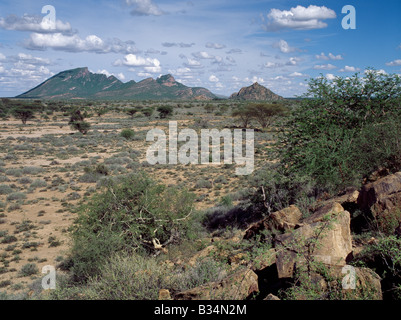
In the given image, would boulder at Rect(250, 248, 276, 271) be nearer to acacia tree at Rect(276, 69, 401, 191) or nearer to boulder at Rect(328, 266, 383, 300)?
boulder at Rect(328, 266, 383, 300)

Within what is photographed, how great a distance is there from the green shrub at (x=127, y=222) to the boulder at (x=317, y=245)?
174 inches

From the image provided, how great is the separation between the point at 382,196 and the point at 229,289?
390 cm

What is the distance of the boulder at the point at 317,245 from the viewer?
416 centimetres

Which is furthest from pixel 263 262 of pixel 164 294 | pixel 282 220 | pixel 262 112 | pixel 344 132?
pixel 262 112

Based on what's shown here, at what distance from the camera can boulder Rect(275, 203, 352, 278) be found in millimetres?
4156

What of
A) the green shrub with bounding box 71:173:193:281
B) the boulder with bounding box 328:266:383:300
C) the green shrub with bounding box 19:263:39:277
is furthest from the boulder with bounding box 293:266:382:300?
the green shrub with bounding box 19:263:39:277

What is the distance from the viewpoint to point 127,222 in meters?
8.53

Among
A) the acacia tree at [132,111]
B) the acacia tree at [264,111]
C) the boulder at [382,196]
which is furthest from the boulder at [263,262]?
the acacia tree at [132,111]

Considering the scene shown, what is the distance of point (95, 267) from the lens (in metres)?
7.15

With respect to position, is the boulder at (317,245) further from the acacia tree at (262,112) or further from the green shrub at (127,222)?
the acacia tree at (262,112)

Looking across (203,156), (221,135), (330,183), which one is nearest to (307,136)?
(330,183)

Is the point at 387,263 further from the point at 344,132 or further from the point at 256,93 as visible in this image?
the point at 256,93

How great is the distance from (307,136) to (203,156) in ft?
57.1
